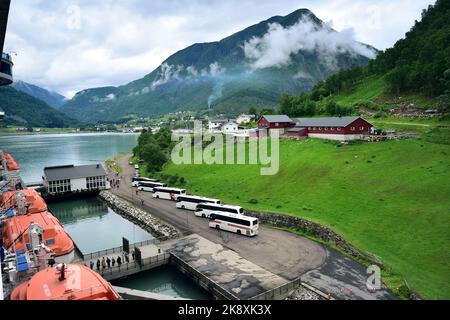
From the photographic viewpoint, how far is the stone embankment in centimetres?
4277

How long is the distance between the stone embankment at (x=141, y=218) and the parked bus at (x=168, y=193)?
16.7ft

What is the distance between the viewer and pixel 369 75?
130625 mm

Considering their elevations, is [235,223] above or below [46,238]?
below

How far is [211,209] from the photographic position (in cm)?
4566

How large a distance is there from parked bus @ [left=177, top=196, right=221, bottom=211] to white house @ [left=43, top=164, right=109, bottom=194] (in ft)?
88.0

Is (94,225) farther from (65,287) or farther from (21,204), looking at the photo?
(65,287)

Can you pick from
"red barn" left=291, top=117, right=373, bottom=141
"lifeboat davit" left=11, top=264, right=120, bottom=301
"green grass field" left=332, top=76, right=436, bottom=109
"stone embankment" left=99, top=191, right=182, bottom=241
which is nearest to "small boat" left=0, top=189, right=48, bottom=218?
"stone embankment" left=99, top=191, right=182, bottom=241

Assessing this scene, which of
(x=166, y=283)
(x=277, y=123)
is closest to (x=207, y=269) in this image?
(x=166, y=283)

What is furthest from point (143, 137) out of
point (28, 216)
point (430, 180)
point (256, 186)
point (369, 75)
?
point (369, 75)

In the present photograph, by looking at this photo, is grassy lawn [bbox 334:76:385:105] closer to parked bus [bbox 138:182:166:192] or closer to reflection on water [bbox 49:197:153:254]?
parked bus [bbox 138:182:166:192]

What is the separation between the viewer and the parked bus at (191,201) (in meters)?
49.3

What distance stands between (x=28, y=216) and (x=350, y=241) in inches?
1505

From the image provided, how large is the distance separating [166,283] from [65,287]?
14235 millimetres

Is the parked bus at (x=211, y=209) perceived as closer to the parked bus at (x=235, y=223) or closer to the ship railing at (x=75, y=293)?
the parked bus at (x=235, y=223)
